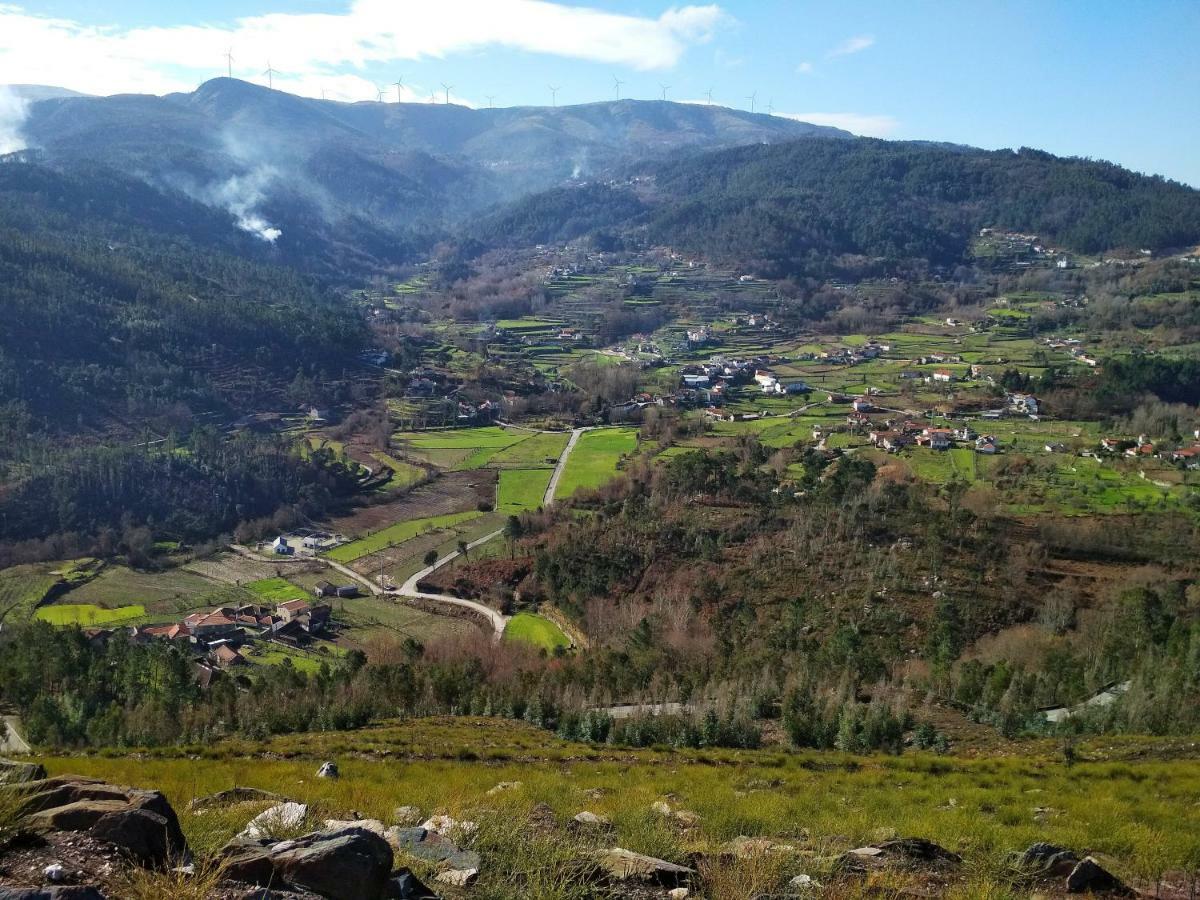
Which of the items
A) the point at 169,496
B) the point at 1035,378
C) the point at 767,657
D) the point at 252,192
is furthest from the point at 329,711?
the point at 252,192

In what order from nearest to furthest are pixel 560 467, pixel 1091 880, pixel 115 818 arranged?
1. pixel 115 818
2. pixel 1091 880
3. pixel 560 467

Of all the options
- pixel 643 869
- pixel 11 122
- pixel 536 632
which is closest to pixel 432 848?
pixel 643 869

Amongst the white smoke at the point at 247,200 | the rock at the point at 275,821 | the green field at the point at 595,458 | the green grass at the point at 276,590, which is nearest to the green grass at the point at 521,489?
the green field at the point at 595,458

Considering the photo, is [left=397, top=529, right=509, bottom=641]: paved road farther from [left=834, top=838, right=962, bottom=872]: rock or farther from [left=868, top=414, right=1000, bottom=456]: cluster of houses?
[left=834, top=838, right=962, bottom=872]: rock

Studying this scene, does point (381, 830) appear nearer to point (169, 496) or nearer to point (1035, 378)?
point (169, 496)

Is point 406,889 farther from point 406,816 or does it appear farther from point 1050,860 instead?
point 1050,860

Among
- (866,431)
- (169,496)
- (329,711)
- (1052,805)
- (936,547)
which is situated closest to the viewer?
(1052,805)

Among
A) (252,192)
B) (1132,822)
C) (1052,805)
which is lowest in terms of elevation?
(1052,805)
